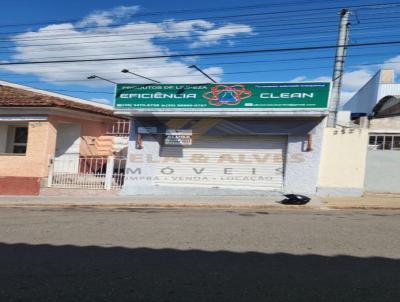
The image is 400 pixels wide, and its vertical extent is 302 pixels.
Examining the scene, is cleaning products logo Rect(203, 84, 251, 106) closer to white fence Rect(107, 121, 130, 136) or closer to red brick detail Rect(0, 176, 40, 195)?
white fence Rect(107, 121, 130, 136)

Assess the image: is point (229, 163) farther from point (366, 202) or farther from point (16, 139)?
point (16, 139)

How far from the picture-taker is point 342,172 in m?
16.8

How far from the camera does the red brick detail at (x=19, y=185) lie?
19031 millimetres

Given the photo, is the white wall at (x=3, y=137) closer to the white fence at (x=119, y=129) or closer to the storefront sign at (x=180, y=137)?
the white fence at (x=119, y=129)

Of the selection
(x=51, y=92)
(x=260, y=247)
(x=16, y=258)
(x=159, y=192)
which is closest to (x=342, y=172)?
(x=159, y=192)

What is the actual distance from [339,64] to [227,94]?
444 centimetres

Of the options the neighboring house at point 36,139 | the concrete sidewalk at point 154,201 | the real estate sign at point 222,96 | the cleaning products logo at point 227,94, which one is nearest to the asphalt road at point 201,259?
the concrete sidewalk at point 154,201

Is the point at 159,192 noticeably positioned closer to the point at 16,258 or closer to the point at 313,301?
the point at 16,258

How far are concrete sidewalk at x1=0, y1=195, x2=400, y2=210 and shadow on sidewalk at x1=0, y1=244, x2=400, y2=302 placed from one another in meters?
7.62

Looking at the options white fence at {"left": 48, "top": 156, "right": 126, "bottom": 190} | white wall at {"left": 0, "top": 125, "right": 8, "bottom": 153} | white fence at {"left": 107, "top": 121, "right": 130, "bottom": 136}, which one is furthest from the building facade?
white wall at {"left": 0, "top": 125, "right": 8, "bottom": 153}

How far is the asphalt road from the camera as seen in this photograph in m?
5.37

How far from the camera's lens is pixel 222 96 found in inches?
687

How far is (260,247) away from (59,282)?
3.33 m

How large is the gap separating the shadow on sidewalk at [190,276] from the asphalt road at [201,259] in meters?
0.01
